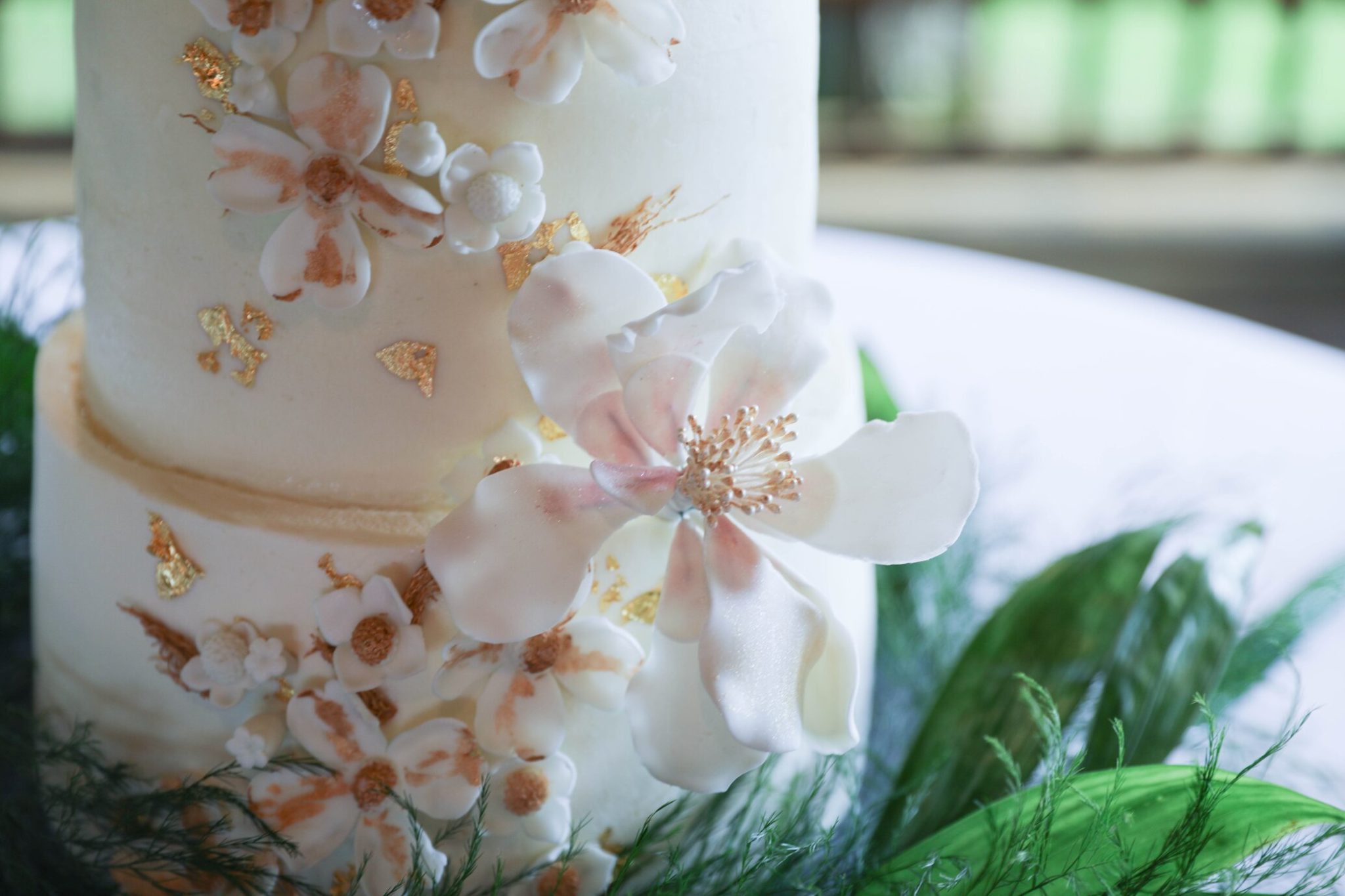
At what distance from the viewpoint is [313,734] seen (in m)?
0.62

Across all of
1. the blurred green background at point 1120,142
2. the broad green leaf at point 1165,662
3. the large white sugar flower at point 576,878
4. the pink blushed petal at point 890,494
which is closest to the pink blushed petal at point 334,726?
the large white sugar flower at point 576,878

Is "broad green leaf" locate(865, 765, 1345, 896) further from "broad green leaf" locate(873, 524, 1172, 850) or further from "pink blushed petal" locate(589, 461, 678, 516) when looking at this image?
"pink blushed petal" locate(589, 461, 678, 516)

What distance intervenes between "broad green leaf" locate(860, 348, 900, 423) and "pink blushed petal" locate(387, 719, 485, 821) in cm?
51

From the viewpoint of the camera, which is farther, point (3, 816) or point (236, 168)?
point (3, 816)

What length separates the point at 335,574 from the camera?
0.61 meters

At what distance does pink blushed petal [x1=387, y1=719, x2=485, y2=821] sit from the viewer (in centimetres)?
61

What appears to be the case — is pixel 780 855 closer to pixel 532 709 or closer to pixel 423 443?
pixel 532 709

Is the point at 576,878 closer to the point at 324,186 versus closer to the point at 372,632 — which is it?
the point at 372,632

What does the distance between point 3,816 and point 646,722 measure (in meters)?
0.35

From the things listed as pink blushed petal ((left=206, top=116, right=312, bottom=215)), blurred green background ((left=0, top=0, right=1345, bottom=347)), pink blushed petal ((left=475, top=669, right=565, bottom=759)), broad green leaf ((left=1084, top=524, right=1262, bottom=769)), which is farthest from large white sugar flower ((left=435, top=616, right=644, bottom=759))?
blurred green background ((left=0, top=0, right=1345, bottom=347))

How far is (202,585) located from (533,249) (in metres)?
0.23

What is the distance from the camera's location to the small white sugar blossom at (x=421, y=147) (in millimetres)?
547

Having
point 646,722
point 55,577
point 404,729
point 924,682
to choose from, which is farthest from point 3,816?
point 924,682

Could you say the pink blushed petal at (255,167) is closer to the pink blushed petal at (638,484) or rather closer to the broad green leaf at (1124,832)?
the pink blushed petal at (638,484)
